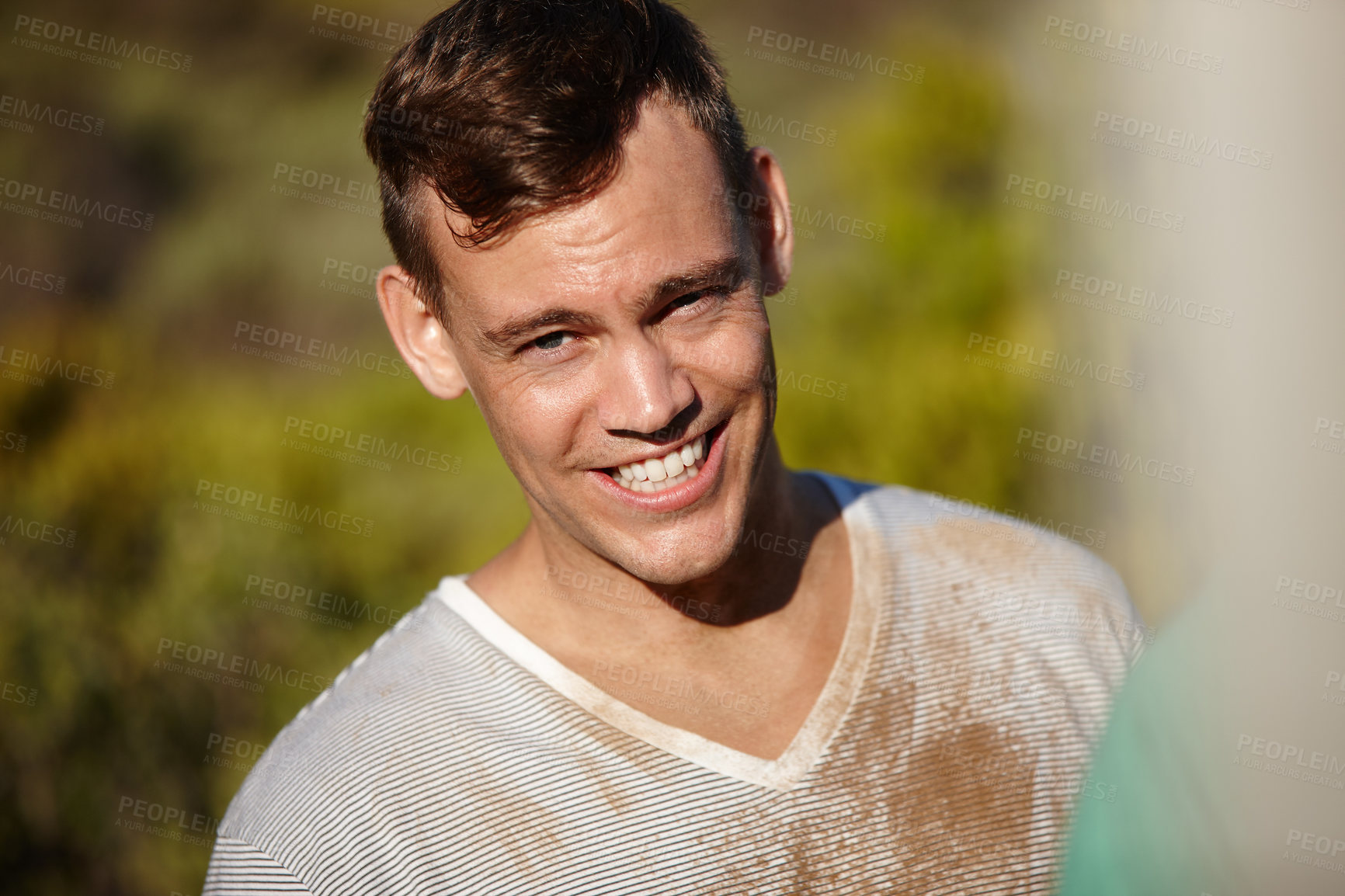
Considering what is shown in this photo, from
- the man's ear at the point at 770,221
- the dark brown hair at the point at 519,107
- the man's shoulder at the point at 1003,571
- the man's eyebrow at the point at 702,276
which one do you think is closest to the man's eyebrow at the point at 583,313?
the man's eyebrow at the point at 702,276

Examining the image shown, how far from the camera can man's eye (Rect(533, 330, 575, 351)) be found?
181 cm

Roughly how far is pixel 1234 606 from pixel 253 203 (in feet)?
35.1

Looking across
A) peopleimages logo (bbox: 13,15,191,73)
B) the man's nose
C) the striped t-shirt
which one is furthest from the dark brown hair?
peopleimages logo (bbox: 13,15,191,73)

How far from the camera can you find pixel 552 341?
1.81m

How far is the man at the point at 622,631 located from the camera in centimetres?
176

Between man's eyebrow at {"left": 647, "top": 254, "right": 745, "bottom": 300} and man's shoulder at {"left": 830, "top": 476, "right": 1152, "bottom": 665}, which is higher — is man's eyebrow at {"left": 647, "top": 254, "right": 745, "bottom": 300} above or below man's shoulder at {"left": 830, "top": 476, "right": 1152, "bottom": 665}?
above

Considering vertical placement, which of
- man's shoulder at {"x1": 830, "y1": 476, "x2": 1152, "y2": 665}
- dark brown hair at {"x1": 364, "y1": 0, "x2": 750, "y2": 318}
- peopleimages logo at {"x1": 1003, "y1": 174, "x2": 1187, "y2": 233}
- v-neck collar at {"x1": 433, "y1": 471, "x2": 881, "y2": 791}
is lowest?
v-neck collar at {"x1": 433, "y1": 471, "x2": 881, "y2": 791}

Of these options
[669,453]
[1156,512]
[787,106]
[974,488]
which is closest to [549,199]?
[669,453]

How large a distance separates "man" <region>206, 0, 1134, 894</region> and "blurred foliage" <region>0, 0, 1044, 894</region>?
3215 millimetres

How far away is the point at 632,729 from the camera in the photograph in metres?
1.87

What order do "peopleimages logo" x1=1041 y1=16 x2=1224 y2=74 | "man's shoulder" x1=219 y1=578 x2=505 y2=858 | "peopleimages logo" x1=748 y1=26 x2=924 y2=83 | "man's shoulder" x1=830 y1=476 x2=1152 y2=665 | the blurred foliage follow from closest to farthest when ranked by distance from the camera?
"man's shoulder" x1=219 y1=578 x2=505 y2=858, "man's shoulder" x1=830 y1=476 x2=1152 y2=665, "peopleimages logo" x1=1041 y1=16 x2=1224 y2=74, the blurred foliage, "peopleimages logo" x1=748 y1=26 x2=924 y2=83

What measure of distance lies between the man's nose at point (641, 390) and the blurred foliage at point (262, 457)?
3516 millimetres

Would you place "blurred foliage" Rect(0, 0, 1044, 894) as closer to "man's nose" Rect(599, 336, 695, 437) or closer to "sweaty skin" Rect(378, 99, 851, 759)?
"sweaty skin" Rect(378, 99, 851, 759)

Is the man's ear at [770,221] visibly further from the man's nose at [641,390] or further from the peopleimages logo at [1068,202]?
the peopleimages logo at [1068,202]
